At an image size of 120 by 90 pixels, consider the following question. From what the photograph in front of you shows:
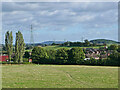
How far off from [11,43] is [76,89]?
55954 millimetres

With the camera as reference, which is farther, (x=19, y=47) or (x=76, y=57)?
(x=76, y=57)

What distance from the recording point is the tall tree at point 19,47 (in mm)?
70812

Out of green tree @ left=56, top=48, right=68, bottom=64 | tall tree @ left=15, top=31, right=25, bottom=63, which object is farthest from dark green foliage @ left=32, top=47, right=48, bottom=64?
tall tree @ left=15, top=31, right=25, bottom=63

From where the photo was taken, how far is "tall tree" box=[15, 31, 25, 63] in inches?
2788

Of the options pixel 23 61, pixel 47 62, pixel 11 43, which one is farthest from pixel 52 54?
pixel 11 43

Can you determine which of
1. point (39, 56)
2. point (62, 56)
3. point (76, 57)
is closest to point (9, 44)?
point (39, 56)

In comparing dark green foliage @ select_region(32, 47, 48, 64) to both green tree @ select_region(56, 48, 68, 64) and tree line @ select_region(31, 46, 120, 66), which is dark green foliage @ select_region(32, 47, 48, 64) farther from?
green tree @ select_region(56, 48, 68, 64)

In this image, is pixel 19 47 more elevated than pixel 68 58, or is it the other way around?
pixel 19 47

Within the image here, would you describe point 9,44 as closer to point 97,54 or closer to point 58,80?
point 58,80

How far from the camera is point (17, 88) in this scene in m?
18.6

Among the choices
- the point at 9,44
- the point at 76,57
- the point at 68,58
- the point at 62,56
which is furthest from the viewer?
the point at 68,58

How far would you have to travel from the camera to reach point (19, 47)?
236 ft

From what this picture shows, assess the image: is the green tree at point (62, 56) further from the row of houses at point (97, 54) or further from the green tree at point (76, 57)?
the row of houses at point (97, 54)

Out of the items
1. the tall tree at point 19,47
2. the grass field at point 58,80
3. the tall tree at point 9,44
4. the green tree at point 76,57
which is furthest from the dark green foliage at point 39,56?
the grass field at point 58,80
